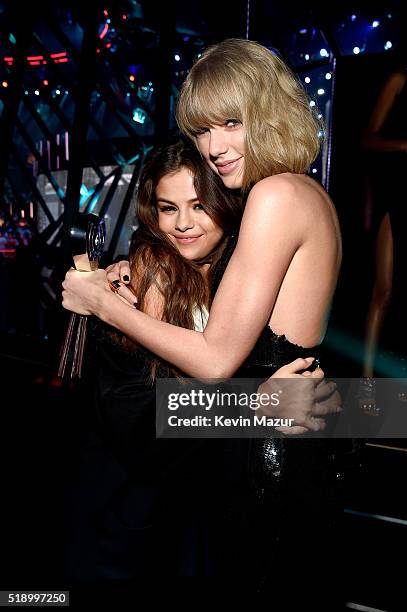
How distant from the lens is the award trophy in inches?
65.0

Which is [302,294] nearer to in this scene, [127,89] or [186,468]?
[186,468]

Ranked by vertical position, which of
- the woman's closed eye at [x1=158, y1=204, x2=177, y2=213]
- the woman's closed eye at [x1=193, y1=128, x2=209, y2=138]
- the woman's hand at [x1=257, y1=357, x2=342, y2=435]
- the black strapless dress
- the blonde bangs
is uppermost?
the blonde bangs

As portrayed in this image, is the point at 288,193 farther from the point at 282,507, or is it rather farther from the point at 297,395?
the point at 282,507

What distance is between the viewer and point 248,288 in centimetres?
134

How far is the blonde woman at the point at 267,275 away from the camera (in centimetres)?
135

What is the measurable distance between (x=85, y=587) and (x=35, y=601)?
50 centimetres

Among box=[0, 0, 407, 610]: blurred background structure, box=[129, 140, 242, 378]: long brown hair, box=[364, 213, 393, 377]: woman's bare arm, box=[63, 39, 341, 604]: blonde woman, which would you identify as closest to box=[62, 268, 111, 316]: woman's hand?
box=[63, 39, 341, 604]: blonde woman

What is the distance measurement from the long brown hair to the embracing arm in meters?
0.27

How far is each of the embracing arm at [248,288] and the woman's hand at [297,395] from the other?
12 centimetres

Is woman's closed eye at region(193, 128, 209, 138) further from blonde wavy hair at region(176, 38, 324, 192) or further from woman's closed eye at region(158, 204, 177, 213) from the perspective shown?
woman's closed eye at region(158, 204, 177, 213)

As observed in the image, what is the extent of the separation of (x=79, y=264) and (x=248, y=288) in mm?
614

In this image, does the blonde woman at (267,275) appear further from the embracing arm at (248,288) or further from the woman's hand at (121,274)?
the woman's hand at (121,274)

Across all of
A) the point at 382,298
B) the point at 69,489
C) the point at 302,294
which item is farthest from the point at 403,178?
the point at 69,489

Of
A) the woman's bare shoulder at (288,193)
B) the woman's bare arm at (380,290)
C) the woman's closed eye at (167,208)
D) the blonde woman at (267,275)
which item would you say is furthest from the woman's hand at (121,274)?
the woman's bare arm at (380,290)
